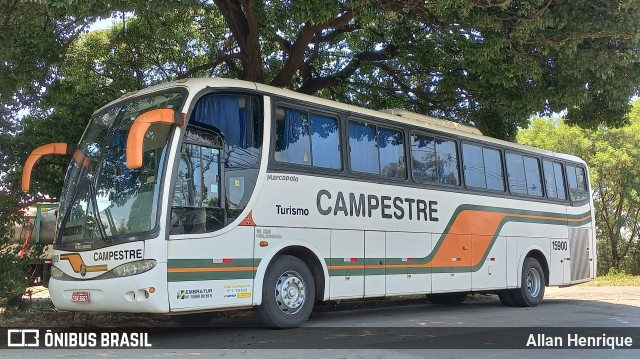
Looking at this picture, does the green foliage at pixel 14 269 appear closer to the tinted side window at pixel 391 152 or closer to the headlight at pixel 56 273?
the headlight at pixel 56 273

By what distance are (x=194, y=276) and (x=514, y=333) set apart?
5108mm

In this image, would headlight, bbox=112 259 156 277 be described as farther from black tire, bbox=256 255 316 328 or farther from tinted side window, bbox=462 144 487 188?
tinted side window, bbox=462 144 487 188

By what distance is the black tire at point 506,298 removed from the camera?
14.2 meters

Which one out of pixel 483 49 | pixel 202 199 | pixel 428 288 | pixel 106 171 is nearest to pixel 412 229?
pixel 428 288

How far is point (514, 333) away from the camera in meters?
9.26

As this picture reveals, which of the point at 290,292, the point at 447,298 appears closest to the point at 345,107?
the point at 290,292

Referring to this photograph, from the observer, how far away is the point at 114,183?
798cm

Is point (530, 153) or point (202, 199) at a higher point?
point (530, 153)

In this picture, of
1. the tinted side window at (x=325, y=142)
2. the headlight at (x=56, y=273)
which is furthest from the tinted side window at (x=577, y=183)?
the headlight at (x=56, y=273)

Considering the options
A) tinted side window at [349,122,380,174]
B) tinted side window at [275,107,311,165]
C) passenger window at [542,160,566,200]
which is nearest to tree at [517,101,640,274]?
passenger window at [542,160,566,200]

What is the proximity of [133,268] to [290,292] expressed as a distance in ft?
8.31

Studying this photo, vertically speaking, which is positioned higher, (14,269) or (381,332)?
(14,269)

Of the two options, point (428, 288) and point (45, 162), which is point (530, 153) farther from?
point (45, 162)

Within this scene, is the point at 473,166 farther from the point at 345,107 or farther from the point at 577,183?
the point at 577,183
